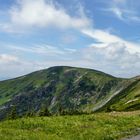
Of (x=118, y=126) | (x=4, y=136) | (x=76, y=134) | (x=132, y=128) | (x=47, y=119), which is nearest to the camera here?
(x=4, y=136)

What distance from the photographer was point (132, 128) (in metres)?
34.3

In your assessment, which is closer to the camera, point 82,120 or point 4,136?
point 4,136

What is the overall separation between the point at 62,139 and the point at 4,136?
183 inches

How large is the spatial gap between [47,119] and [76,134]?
331 inches

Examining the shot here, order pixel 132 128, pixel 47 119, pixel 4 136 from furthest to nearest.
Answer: pixel 47 119, pixel 132 128, pixel 4 136

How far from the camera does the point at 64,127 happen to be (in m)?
35.3

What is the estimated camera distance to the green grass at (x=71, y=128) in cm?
2977

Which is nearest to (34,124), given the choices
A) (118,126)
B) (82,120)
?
(82,120)

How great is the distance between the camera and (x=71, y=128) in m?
34.6

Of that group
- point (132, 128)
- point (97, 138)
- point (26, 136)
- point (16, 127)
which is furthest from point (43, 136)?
point (132, 128)

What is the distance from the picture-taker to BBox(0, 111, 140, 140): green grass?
2977 centimetres

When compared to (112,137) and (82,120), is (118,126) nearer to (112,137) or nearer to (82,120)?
(82,120)

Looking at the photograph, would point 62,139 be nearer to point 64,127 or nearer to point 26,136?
point 26,136

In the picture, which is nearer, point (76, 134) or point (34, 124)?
point (76, 134)
